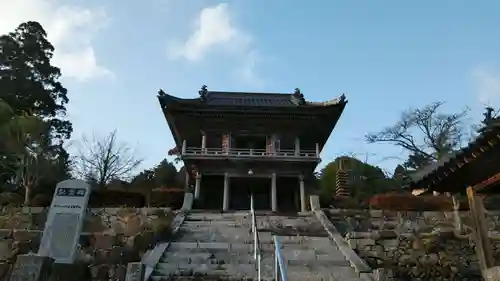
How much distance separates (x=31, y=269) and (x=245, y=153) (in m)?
17.5

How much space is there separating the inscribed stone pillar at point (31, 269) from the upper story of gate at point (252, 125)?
1658cm

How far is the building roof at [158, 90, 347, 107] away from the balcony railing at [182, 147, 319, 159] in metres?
2.84

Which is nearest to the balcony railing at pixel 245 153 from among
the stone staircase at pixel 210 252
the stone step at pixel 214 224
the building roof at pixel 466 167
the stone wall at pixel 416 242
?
the stone wall at pixel 416 242

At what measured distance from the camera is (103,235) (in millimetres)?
12930

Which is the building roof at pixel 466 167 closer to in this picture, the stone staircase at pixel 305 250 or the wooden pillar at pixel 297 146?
the stone staircase at pixel 305 250

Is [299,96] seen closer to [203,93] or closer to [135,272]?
[203,93]

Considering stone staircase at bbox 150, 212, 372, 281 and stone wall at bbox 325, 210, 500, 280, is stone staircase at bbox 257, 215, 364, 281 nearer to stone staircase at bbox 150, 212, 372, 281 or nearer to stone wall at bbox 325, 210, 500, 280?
stone staircase at bbox 150, 212, 372, 281

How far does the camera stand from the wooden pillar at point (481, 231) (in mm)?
7488

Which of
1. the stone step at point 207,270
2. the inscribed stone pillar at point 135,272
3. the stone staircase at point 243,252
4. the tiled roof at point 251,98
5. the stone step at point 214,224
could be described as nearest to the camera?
the inscribed stone pillar at point 135,272

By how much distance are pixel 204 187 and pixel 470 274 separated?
53.0 ft

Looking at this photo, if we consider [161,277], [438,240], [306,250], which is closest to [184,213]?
[306,250]

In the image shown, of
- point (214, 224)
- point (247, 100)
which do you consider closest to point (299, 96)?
point (247, 100)

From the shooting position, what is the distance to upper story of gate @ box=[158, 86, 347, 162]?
980 inches

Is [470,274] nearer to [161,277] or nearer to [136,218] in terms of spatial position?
[161,277]
